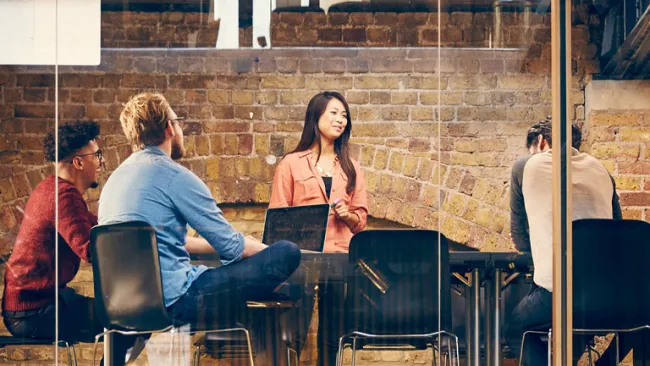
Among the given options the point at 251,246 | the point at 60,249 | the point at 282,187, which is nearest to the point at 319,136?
the point at 282,187

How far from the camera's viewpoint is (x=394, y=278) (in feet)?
16.2

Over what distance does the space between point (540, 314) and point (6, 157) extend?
264 cm

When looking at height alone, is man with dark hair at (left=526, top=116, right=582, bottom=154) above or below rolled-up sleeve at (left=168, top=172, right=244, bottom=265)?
above

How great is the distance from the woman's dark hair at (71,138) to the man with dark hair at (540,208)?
78.9 inches

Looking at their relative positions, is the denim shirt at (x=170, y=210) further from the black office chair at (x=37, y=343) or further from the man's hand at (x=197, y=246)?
the black office chair at (x=37, y=343)

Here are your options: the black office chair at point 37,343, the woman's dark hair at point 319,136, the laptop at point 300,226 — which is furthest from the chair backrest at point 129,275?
the woman's dark hair at point 319,136

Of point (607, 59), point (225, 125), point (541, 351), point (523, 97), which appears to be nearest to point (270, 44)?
point (225, 125)

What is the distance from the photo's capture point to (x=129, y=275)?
15.8 feet

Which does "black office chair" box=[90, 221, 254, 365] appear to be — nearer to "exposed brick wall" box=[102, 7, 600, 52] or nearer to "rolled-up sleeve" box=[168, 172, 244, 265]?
"rolled-up sleeve" box=[168, 172, 244, 265]

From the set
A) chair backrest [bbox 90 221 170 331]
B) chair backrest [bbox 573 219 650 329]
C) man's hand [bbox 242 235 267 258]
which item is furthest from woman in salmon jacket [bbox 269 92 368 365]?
chair backrest [bbox 573 219 650 329]

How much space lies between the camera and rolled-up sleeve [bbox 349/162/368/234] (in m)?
4.88

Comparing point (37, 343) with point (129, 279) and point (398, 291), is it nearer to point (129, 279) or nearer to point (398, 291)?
point (129, 279)

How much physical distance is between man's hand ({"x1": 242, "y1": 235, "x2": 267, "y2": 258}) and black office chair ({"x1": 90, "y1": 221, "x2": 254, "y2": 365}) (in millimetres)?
375

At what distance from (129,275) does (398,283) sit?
4.09 ft
